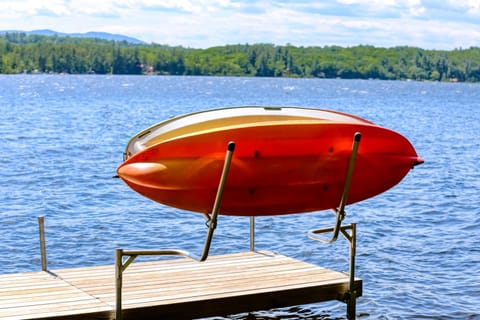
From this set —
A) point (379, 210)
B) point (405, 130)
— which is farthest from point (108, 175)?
point (405, 130)

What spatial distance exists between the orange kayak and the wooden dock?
1072 mm

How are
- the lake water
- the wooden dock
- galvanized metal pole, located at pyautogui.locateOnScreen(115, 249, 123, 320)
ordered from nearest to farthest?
1. galvanized metal pole, located at pyautogui.locateOnScreen(115, 249, 123, 320)
2. the wooden dock
3. the lake water

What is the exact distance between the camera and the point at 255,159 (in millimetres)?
9266

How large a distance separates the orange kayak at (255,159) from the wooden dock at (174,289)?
1.07 meters

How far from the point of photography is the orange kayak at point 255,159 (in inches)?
362

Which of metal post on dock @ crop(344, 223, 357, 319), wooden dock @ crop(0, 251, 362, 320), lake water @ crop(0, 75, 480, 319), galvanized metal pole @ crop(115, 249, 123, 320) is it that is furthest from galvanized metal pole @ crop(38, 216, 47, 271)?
metal post on dock @ crop(344, 223, 357, 319)

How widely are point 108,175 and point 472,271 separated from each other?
17.9 metres

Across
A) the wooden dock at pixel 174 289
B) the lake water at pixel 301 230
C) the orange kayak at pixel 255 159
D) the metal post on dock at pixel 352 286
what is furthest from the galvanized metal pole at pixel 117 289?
the lake water at pixel 301 230

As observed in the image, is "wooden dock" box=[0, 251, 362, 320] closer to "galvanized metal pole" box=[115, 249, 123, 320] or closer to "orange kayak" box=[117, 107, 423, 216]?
"galvanized metal pole" box=[115, 249, 123, 320]

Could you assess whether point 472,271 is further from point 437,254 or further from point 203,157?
point 203,157

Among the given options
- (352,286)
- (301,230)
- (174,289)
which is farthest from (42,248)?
(301,230)

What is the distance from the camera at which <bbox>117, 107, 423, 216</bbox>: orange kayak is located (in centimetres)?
920

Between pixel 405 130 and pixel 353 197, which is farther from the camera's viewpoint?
pixel 405 130

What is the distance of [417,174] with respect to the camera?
110 feet
